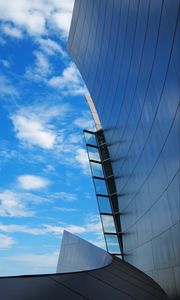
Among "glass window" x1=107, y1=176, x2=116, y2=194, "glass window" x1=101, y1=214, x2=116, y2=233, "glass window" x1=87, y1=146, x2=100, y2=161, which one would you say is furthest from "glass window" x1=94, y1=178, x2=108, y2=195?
"glass window" x1=87, y1=146, x2=100, y2=161

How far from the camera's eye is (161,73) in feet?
31.7

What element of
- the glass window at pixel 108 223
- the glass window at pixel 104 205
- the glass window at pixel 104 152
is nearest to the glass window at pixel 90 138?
the glass window at pixel 104 152

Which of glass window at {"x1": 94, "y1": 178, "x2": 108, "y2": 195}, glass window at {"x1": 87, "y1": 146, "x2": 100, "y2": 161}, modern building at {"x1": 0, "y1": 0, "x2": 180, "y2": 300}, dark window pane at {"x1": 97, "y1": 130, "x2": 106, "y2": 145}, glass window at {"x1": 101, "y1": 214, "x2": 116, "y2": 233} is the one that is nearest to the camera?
modern building at {"x1": 0, "y1": 0, "x2": 180, "y2": 300}

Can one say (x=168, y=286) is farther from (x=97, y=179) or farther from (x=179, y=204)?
(x=97, y=179)

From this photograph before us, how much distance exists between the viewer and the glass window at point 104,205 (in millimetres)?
32659

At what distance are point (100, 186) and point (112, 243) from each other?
234 inches

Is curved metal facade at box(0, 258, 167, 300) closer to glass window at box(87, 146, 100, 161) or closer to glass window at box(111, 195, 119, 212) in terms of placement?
glass window at box(111, 195, 119, 212)

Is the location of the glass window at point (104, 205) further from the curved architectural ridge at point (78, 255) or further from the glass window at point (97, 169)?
the curved architectural ridge at point (78, 255)

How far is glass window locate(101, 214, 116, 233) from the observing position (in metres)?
31.2

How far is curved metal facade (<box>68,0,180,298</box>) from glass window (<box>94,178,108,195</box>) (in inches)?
432

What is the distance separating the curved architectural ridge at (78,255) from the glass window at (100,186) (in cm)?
914

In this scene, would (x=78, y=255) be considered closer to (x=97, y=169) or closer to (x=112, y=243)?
(x=112, y=243)

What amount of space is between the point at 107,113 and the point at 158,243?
37.3 ft

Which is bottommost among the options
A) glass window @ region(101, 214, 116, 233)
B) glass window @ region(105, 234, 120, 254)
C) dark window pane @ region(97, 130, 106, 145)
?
glass window @ region(105, 234, 120, 254)
